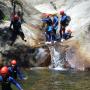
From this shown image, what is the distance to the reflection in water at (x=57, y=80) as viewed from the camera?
2123cm

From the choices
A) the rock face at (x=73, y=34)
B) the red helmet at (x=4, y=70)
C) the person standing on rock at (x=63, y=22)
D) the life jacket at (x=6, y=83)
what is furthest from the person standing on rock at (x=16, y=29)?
the red helmet at (x=4, y=70)

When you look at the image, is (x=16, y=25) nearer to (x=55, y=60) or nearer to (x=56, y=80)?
(x=55, y=60)

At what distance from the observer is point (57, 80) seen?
23.4 m

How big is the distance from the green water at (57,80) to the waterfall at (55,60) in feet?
6.76

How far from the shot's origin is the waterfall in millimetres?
28906

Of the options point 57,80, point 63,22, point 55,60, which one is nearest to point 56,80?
point 57,80

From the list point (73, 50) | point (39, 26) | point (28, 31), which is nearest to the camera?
point (73, 50)

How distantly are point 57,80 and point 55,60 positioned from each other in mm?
5927

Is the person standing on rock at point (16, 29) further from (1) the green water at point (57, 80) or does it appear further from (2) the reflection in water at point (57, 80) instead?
(1) the green water at point (57, 80)

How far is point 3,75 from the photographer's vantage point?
16.4 metres

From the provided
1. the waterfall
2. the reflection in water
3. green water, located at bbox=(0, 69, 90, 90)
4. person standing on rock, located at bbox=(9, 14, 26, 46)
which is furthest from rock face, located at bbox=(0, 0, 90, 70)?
the reflection in water

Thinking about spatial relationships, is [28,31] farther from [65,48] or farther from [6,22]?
[65,48]

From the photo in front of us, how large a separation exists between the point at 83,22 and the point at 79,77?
946 centimetres

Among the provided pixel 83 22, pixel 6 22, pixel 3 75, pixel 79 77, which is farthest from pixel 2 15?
pixel 3 75
